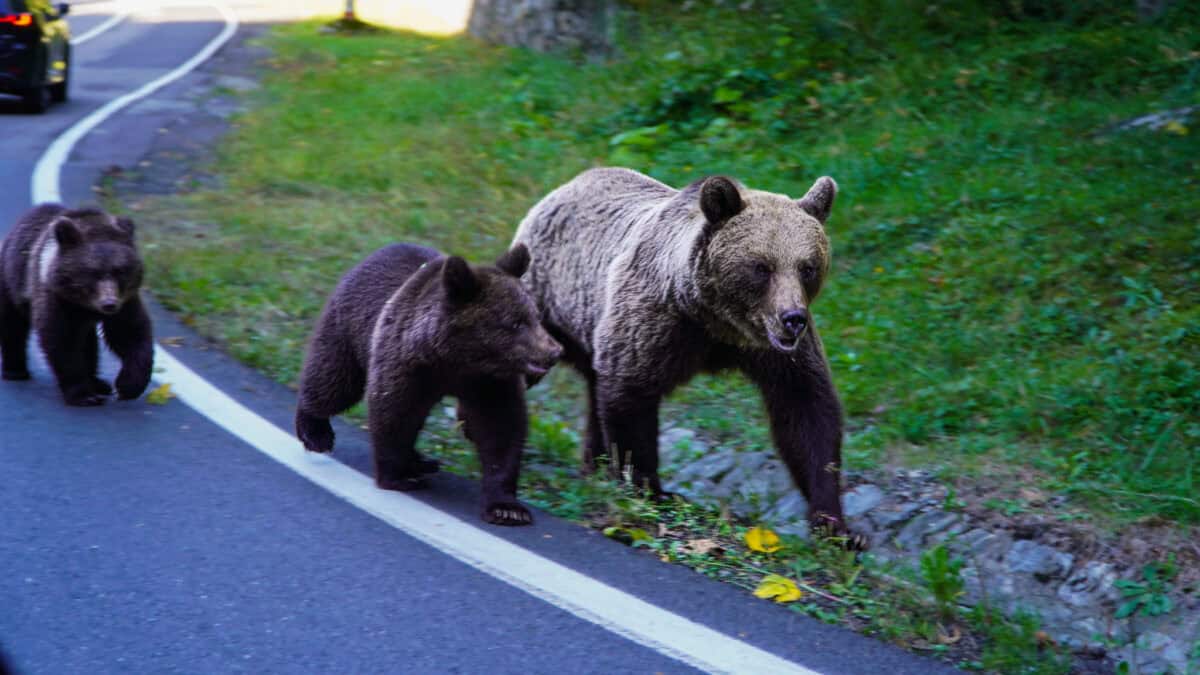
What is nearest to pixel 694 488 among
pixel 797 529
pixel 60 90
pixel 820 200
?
pixel 797 529

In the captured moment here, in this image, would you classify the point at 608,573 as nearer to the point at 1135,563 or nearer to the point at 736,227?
the point at 736,227

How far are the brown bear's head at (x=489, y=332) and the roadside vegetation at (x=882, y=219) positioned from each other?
715 mm

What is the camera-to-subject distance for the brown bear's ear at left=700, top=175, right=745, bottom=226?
5504 millimetres

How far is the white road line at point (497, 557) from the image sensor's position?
14.0 ft

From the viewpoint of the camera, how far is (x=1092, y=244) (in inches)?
325

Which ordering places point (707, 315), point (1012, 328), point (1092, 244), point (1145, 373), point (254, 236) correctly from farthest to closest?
point (254, 236) → point (1092, 244) → point (1012, 328) → point (1145, 373) → point (707, 315)

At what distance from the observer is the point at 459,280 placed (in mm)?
5672

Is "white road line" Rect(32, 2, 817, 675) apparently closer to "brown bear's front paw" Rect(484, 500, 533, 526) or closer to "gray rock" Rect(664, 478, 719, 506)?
"brown bear's front paw" Rect(484, 500, 533, 526)

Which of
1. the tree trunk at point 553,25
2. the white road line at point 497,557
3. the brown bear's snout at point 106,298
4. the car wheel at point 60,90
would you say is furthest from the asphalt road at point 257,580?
the car wheel at point 60,90

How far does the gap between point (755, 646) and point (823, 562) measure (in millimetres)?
1038

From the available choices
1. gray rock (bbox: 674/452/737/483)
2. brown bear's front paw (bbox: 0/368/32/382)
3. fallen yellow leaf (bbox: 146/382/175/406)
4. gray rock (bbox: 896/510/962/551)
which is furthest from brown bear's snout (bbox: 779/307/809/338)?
brown bear's front paw (bbox: 0/368/32/382)

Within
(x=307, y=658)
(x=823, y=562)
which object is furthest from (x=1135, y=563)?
(x=307, y=658)

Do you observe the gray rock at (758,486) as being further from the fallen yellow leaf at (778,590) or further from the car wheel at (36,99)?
the car wheel at (36,99)

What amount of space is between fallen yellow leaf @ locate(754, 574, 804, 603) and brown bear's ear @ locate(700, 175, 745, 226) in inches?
63.7
